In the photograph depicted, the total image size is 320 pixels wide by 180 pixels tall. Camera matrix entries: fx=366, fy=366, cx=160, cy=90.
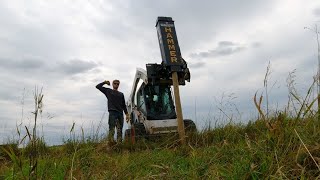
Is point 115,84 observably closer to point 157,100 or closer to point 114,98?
point 114,98

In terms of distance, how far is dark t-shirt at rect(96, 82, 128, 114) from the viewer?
9617 millimetres

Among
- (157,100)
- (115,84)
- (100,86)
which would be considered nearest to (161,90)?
(157,100)

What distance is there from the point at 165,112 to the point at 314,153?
8.22m

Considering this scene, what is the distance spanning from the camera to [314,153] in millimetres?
2500

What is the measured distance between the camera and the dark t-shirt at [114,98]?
9617mm

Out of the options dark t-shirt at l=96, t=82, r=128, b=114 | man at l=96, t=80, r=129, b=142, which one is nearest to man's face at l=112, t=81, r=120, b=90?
man at l=96, t=80, r=129, b=142

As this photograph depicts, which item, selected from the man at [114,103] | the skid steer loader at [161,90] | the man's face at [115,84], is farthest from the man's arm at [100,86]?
the skid steer loader at [161,90]

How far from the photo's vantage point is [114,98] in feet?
31.8

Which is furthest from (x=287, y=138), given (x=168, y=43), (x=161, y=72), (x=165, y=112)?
(x=165, y=112)

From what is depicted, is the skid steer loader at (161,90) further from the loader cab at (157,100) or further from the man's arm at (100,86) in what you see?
the man's arm at (100,86)

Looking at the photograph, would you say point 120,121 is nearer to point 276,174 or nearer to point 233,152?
point 233,152

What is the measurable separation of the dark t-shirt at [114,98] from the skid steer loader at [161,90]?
2.19 ft

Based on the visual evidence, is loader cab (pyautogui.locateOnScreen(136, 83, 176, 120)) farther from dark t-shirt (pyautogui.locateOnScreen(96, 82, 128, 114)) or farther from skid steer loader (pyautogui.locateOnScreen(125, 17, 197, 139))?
dark t-shirt (pyautogui.locateOnScreen(96, 82, 128, 114))

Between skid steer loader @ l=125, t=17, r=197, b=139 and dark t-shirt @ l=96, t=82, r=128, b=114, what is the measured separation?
0.67m
